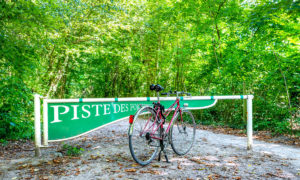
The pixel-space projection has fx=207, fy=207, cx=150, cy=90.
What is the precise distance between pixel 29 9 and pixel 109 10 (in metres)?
4.99

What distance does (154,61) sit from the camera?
11789 mm

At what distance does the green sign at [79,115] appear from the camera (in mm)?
3234

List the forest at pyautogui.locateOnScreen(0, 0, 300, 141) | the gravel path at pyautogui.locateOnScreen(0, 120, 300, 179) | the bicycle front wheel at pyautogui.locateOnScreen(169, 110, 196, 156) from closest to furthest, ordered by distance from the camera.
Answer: the gravel path at pyautogui.locateOnScreen(0, 120, 300, 179) → the bicycle front wheel at pyautogui.locateOnScreen(169, 110, 196, 156) → the forest at pyautogui.locateOnScreen(0, 0, 300, 141)

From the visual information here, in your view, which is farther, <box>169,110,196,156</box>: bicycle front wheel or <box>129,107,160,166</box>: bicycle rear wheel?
<box>169,110,196,156</box>: bicycle front wheel

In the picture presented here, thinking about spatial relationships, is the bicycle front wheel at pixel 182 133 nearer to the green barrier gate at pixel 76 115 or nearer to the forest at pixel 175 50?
the green barrier gate at pixel 76 115

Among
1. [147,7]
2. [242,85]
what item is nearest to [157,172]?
[242,85]

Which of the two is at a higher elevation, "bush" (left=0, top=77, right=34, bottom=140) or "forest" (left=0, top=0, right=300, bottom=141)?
"forest" (left=0, top=0, right=300, bottom=141)

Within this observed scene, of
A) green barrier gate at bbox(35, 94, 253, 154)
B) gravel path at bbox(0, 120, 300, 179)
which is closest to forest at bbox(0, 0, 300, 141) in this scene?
green barrier gate at bbox(35, 94, 253, 154)

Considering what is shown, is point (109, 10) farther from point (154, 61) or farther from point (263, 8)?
point (263, 8)

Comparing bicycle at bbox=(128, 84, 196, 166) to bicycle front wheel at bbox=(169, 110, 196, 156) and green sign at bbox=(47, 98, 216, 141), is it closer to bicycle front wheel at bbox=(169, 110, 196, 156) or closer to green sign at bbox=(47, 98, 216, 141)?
bicycle front wheel at bbox=(169, 110, 196, 156)

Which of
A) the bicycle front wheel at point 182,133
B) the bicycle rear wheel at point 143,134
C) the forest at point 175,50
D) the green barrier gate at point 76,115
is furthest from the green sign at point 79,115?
the forest at point 175,50

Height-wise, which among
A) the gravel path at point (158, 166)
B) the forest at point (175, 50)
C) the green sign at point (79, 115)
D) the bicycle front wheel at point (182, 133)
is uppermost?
the forest at point (175, 50)

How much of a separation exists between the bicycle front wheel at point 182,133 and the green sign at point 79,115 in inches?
25.9

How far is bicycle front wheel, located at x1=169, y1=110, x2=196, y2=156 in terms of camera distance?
11.7 feet
